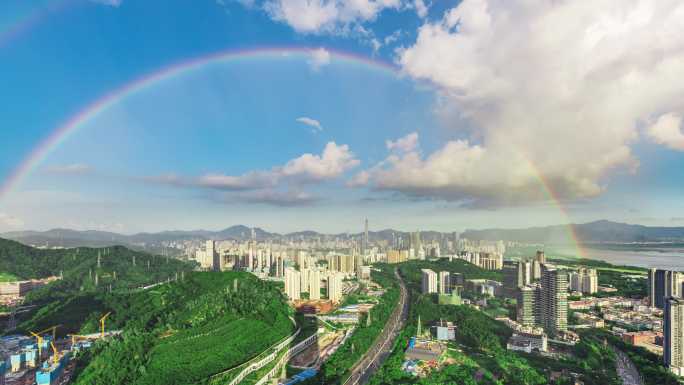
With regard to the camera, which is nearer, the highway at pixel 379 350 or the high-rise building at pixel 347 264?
the highway at pixel 379 350

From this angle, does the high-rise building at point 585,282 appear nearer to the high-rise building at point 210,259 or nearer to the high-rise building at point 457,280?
the high-rise building at point 457,280

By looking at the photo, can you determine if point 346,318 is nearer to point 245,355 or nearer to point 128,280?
point 245,355

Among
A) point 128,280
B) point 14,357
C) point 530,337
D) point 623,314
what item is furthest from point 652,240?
point 14,357

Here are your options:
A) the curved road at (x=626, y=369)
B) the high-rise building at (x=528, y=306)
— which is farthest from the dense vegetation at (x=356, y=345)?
the curved road at (x=626, y=369)

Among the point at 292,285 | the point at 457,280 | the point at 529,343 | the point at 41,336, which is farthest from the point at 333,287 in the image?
the point at 41,336

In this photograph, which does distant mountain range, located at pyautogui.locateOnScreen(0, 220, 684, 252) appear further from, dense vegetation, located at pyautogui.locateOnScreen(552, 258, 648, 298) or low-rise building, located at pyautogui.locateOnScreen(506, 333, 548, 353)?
low-rise building, located at pyautogui.locateOnScreen(506, 333, 548, 353)

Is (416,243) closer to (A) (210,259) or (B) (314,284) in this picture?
(A) (210,259)

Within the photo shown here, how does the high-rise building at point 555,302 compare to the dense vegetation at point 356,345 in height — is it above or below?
above
